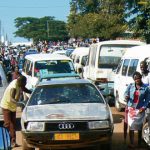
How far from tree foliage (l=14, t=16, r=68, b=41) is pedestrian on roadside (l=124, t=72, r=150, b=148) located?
10197 cm

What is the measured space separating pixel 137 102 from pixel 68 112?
1.41m

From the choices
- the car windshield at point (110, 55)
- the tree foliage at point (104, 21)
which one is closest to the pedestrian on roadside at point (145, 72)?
the car windshield at point (110, 55)

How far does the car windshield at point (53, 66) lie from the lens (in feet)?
56.0

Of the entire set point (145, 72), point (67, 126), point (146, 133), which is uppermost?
point (145, 72)

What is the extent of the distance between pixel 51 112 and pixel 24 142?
778 mm

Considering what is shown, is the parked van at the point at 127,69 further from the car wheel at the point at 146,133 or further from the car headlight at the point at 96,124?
the car headlight at the point at 96,124

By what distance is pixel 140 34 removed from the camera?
23.0 metres

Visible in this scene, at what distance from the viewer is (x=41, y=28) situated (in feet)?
401

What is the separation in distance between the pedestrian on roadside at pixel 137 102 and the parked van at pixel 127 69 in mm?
3773

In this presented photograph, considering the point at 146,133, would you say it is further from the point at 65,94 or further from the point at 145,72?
the point at 145,72

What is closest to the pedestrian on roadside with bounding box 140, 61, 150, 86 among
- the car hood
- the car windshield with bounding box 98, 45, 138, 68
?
the car hood

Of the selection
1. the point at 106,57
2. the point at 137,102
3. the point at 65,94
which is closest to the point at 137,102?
the point at 137,102

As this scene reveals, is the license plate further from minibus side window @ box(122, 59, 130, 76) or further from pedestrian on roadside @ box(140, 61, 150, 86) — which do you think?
minibus side window @ box(122, 59, 130, 76)

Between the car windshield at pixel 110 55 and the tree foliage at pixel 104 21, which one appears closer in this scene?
the car windshield at pixel 110 55
